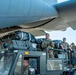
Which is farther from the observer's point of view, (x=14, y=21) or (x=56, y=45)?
(x=14, y=21)

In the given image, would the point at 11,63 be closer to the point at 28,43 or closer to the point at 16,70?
the point at 16,70

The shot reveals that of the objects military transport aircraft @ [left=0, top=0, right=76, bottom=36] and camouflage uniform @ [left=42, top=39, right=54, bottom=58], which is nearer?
camouflage uniform @ [left=42, top=39, right=54, bottom=58]

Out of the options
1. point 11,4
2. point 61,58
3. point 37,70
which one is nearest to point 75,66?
point 61,58

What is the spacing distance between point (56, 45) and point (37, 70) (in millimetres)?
1953

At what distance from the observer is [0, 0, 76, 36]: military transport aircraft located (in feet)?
27.4

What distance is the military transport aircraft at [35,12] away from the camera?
8343 millimetres

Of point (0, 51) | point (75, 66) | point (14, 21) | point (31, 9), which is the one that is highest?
point (31, 9)

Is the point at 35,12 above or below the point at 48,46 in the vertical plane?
above

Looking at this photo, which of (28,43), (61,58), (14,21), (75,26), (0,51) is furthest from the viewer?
(75,26)

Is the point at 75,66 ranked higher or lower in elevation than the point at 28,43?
lower

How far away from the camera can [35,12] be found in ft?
34.0

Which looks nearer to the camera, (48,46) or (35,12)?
(48,46)

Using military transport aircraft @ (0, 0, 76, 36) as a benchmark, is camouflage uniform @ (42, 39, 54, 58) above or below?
below

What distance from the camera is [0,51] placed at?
6141mm
